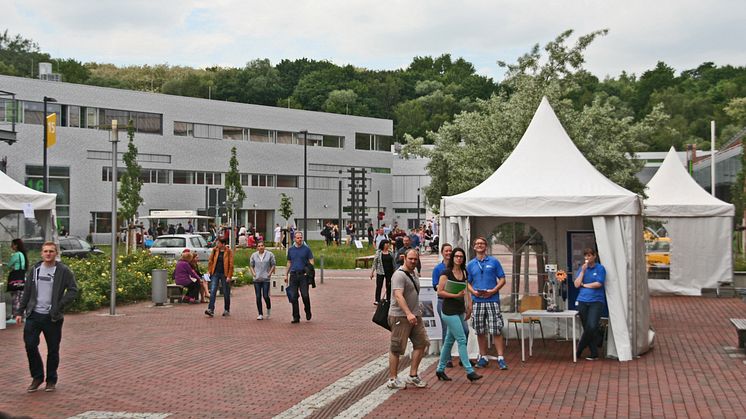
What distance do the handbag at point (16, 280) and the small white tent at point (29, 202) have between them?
1.29 metres

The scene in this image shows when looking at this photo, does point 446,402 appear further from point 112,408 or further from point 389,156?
point 389,156

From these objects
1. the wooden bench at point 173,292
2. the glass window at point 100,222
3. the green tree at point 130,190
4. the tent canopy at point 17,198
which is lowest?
the wooden bench at point 173,292

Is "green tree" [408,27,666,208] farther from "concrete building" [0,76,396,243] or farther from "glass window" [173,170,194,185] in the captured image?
"glass window" [173,170,194,185]

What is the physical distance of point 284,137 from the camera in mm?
79375

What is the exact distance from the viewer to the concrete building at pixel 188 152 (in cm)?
6275

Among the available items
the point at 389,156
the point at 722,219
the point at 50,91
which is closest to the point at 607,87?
the point at 389,156

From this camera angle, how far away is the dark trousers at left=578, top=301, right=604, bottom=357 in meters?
14.2

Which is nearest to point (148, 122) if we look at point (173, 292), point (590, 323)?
point (173, 292)

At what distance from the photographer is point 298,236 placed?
19219 mm

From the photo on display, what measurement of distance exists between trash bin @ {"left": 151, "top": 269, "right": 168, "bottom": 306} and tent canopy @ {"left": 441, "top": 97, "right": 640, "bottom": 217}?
396 inches

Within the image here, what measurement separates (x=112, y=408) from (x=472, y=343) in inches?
229

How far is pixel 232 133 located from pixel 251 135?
1820 millimetres

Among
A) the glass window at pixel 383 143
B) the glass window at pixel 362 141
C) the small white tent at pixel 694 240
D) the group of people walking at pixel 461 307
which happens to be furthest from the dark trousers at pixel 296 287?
the glass window at pixel 383 143

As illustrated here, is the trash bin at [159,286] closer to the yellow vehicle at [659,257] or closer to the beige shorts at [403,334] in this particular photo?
the beige shorts at [403,334]
